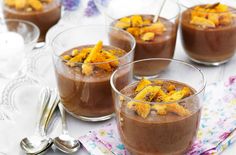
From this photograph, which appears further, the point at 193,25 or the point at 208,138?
the point at 193,25

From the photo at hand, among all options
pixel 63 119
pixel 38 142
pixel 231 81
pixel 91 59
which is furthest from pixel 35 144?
pixel 231 81

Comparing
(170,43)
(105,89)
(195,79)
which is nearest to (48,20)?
(170,43)

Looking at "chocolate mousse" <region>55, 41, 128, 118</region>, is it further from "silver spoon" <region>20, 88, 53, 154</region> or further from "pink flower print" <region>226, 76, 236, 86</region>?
"pink flower print" <region>226, 76, 236, 86</region>

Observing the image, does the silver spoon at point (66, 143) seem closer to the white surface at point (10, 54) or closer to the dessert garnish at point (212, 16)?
the white surface at point (10, 54)

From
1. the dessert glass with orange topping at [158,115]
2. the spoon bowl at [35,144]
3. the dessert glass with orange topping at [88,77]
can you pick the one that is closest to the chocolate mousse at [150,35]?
the dessert glass with orange topping at [88,77]

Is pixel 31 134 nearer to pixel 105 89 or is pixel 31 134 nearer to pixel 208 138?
pixel 105 89

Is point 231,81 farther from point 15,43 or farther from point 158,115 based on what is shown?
point 15,43
